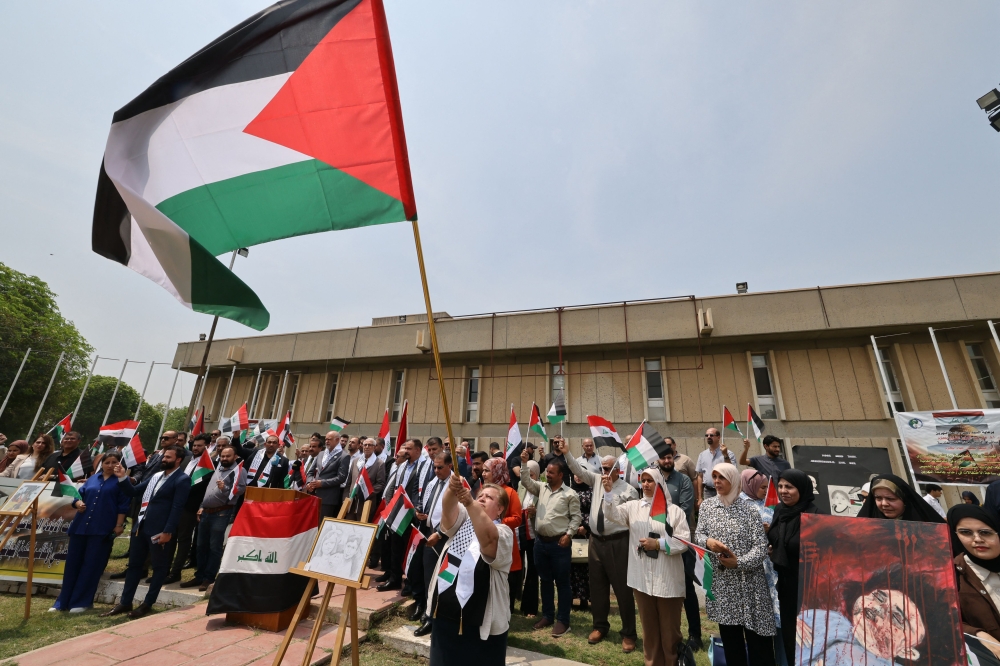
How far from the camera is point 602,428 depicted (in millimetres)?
7977

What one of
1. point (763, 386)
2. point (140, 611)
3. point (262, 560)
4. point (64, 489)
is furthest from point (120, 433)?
point (763, 386)

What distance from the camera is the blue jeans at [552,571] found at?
A: 199 inches

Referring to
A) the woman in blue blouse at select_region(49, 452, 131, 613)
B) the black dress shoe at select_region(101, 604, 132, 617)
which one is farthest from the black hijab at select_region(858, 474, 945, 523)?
the woman in blue blouse at select_region(49, 452, 131, 613)

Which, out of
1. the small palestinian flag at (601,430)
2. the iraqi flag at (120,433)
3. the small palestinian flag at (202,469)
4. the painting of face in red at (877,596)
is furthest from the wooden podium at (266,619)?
the iraqi flag at (120,433)

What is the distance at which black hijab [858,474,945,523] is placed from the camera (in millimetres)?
2965

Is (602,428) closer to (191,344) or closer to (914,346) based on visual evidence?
(914,346)

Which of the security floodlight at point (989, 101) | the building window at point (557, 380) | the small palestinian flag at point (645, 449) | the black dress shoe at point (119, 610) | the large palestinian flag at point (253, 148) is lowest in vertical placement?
the black dress shoe at point (119, 610)

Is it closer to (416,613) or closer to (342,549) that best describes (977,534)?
(342,549)

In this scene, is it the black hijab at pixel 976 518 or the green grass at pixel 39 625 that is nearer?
the black hijab at pixel 976 518

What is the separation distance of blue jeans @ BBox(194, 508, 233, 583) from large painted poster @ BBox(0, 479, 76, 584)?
72.6 inches

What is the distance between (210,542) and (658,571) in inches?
244

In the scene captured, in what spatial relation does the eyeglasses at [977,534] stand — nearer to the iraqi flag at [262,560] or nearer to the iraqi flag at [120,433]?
the iraqi flag at [262,560]

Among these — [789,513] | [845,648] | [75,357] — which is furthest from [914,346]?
[75,357]

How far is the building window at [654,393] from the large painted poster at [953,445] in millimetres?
6280
